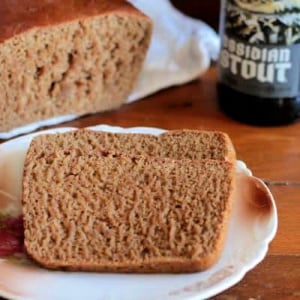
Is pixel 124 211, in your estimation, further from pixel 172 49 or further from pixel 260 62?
pixel 172 49

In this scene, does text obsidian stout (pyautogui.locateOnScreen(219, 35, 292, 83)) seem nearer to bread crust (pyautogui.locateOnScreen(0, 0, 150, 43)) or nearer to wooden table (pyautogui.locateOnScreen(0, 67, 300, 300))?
wooden table (pyautogui.locateOnScreen(0, 67, 300, 300))

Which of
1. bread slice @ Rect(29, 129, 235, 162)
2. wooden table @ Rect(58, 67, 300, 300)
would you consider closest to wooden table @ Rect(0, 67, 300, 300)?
wooden table @ Rect(58, 67, 300, 300)

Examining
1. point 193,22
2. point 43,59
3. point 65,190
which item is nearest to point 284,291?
point 65,190

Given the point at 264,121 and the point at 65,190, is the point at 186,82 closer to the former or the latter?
the point at 264,121

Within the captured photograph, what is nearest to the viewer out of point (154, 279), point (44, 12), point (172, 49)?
point (154, 279)

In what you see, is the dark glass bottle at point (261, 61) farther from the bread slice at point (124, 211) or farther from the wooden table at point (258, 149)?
the bread slice at point (124, 211)

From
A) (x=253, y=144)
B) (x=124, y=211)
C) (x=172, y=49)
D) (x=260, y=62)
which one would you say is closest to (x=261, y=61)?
(x=260, y=62)
